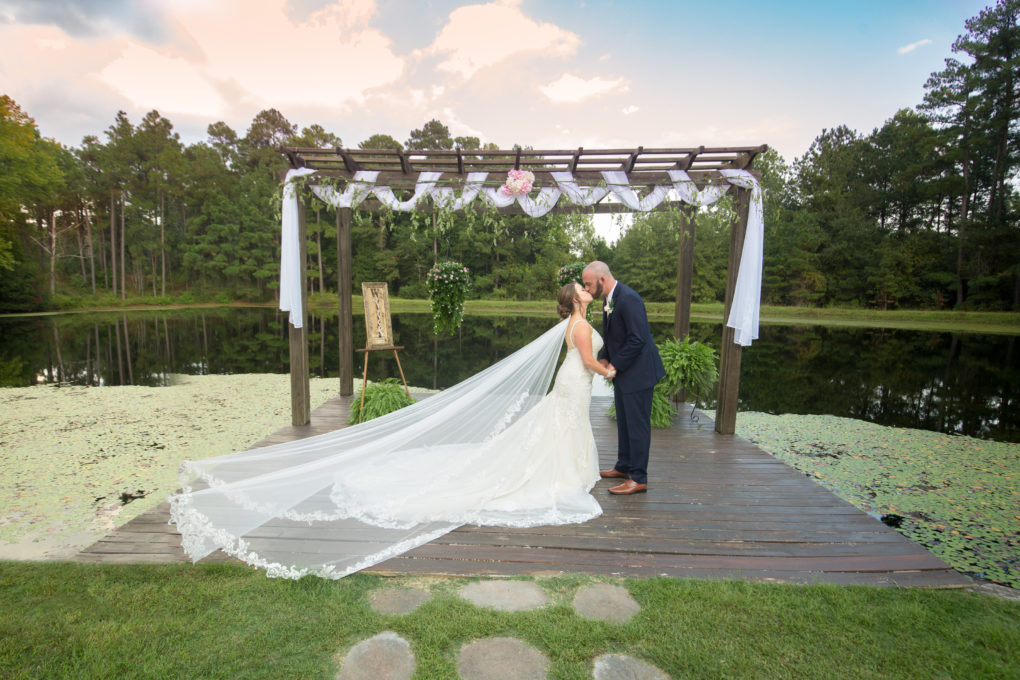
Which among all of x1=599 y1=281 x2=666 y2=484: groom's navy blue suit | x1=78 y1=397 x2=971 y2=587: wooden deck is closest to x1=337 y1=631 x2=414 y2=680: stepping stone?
x1=78 y1=397 x2=971 y2=587: wooden deck

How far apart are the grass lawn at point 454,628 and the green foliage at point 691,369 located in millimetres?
4329

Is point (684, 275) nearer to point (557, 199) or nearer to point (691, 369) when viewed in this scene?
point (691, 369)

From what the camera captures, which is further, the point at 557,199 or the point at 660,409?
the point at 660,409

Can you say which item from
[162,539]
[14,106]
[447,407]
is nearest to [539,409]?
[447,407]

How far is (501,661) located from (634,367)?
2.69 meters

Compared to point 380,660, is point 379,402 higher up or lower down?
higher up

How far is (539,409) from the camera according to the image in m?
4.39

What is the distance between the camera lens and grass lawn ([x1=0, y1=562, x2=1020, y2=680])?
7.30ft

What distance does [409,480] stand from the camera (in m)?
4.07

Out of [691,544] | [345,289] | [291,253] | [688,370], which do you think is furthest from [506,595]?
[345,289]

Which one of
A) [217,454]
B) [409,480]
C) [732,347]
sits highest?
[732,347]

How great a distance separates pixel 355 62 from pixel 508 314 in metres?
18.0

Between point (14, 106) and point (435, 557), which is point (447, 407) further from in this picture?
point (14, 106)

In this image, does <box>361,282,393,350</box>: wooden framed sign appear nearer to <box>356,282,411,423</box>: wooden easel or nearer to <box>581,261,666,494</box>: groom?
<box>356,282,411,423</box>: wooden easel
